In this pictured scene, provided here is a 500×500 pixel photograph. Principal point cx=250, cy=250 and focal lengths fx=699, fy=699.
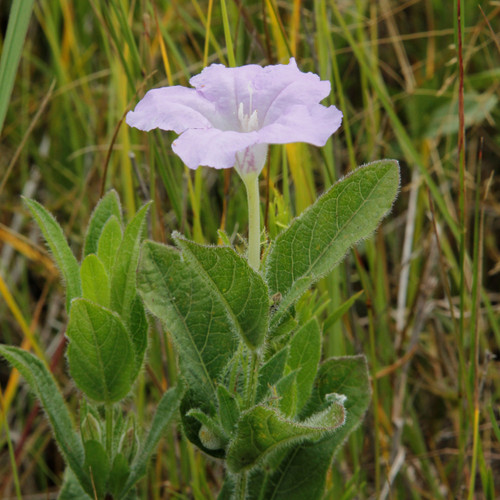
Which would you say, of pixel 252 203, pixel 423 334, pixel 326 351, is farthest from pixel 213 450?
pixel 423 334

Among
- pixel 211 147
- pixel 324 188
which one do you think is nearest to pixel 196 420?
pixel 211 147

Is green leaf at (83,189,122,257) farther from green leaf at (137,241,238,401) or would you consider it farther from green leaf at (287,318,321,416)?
green leaf at (287,318,321,416)

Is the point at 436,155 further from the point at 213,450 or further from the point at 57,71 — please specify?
the point at 213,450

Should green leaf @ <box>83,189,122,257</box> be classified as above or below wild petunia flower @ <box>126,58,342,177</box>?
below

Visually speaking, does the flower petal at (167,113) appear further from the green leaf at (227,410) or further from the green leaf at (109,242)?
the green leaf at (227,410)

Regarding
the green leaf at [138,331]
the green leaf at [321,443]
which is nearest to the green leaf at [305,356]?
the green leaf at [321,443]

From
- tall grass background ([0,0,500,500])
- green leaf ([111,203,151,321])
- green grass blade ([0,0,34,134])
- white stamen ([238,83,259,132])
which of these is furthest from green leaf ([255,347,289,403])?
green grass blade ([0,0,34,134])
